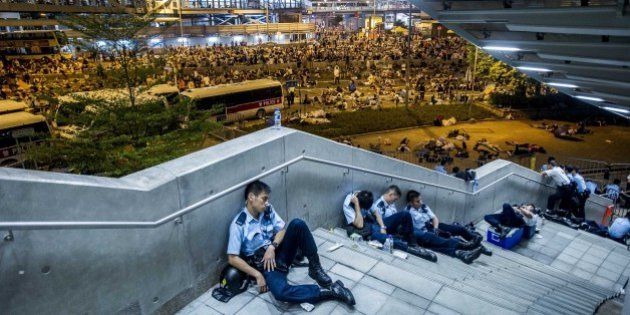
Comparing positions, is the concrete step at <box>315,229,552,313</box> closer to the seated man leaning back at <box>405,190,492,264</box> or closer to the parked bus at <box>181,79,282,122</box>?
the seated man leaning back at <box>405,190,492,264</box>

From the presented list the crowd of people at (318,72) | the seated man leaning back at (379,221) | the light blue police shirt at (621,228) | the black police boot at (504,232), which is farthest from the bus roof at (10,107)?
the light blue police shirt at (621,228)

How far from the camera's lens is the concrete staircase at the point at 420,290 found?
4.29m

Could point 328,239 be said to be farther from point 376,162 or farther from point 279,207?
point 376,162

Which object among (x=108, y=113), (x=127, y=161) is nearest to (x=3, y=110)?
(x=108, y=113)

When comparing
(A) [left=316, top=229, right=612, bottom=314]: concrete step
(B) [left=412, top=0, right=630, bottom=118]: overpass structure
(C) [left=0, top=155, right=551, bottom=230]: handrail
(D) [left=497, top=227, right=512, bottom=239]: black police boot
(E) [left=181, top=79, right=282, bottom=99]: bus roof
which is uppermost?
(B) [left=412, top=0, right=630, bottom=118]: overpass structure

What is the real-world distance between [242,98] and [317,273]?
23504 millimetres

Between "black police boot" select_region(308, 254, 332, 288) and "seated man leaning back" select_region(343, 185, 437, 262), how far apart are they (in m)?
2.03

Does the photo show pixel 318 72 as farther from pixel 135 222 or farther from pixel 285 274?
pixel 135 222

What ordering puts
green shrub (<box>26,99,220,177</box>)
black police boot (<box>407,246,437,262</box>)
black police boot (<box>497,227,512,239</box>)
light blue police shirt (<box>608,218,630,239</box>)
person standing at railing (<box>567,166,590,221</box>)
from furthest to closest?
person standing at railing (<box>567,166,590,221</box>), light blue police shirt (<box>608,218,630,239</box>), green shrub (<box>26,99,220,177</box>), black police boot (<box>497,227,512,239</box>), black police boot (<box>407,246,437,262</box>)

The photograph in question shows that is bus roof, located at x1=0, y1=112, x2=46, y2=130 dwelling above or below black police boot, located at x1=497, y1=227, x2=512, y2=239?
above

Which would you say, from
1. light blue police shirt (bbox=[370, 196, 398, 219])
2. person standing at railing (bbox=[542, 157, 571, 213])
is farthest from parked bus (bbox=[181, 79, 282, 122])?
light blue police shirt (bbox=[370, 196, 398, 219])

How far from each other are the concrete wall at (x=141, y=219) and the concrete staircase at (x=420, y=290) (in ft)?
1.67

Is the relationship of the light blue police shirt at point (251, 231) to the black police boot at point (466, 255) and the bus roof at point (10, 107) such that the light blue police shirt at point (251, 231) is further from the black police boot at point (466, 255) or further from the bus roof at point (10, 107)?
the bus roof at point (10, 107)

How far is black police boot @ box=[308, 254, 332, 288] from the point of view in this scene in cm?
448
